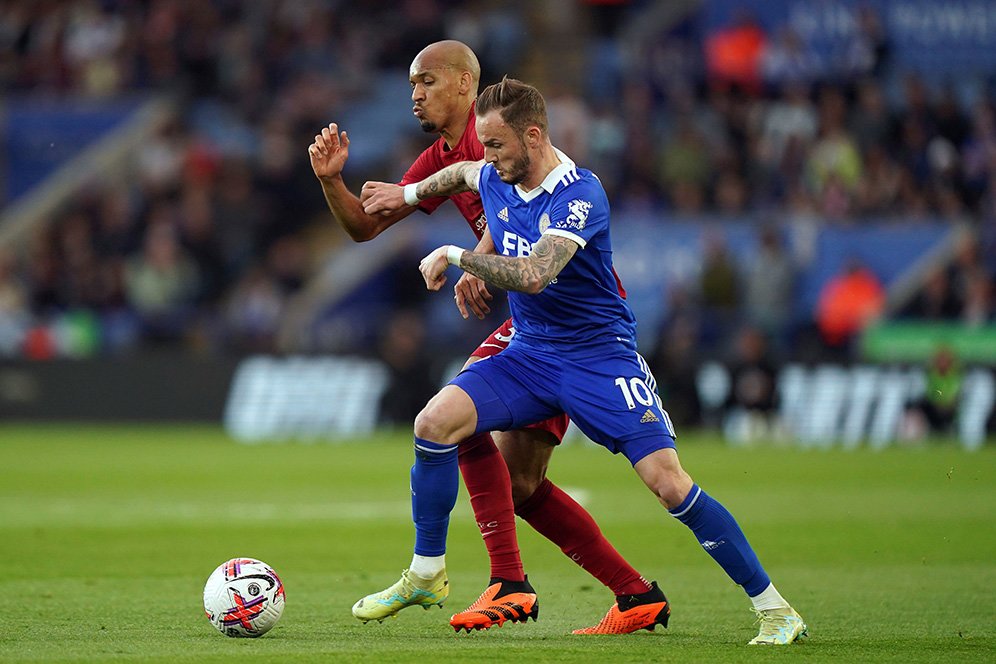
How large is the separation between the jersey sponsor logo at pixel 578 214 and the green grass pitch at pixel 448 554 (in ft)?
5.86

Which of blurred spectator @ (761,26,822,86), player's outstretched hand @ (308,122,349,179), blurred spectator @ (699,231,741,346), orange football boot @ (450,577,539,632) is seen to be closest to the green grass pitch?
orange football boot @ (450,577,539,632)

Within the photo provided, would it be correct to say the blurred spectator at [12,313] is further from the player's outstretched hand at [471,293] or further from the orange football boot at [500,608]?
the orange football boot at [500,608]

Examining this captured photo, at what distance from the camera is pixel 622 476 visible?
55.2ft

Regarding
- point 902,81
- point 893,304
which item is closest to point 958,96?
point 902,81

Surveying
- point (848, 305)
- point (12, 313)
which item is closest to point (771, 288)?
point (848, 305)

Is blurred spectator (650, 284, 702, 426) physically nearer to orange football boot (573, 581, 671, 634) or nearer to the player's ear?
orange football boot (573, 581, 671, 634)

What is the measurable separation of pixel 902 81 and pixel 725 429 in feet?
22.5

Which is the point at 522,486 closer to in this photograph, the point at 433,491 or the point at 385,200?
the point at 433,491

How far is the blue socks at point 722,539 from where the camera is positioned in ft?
23.3

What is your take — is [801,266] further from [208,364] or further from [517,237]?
[517,237]

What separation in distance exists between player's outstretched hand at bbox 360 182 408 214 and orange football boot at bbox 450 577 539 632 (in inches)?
72.3

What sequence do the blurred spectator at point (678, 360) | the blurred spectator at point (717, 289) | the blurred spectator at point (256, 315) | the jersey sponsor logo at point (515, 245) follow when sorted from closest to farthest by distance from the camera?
the jersey sponsor logo at point (515, 245) < the blurred spectator at point (678, 360) < the blurred spectator at point (717, 289) < the blurred spectator at point (256, 315)

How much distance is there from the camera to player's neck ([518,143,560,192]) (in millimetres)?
7270

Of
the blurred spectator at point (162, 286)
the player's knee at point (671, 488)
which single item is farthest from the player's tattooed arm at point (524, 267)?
the blurred spectator at point (162, 286)
